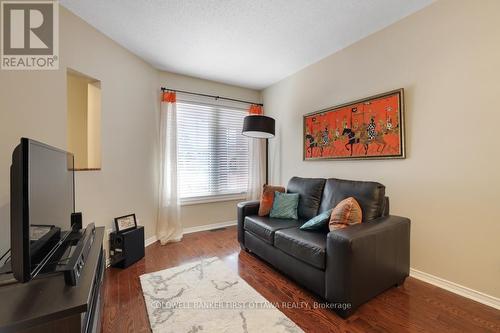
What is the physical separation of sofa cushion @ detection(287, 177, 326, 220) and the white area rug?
3.59ft

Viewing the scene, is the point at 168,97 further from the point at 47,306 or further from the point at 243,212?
the point at 47,306

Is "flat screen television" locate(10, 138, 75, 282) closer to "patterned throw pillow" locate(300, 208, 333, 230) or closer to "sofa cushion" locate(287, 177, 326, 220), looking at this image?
"patterned throw pillow" locate(300, 208, 333, 230)

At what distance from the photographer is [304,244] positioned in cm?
186

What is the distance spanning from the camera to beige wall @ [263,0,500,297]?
1710 mm

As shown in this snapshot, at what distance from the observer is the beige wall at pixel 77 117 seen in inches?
105

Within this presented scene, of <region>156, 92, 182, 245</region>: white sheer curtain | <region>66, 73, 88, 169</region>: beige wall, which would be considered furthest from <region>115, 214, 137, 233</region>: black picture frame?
<region>66, 73, 88, 169</region>: beige wall

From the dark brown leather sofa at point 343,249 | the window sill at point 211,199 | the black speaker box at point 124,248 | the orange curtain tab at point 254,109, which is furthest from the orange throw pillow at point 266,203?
the orange curtain tab at point 254,109

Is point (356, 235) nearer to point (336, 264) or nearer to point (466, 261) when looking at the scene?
point (336, 264)

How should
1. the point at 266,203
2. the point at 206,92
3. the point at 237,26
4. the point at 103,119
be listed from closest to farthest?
1. the point at 237,26
2. the point at 103,119
3. the point at 266,203
4. the point at 206,92

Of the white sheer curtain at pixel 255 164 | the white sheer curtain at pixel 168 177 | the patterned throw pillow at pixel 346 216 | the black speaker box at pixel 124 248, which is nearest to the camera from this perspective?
the patterned throw pillow at pixel 346 216

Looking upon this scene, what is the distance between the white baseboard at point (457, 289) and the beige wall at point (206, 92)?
274 centimetres

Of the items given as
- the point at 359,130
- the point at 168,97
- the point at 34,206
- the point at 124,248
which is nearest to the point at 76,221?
the point at 124,248

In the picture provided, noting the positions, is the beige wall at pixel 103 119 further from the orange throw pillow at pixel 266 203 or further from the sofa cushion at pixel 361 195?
the sofa cushion at pixel 361 195

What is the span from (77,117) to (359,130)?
11.3 feet
